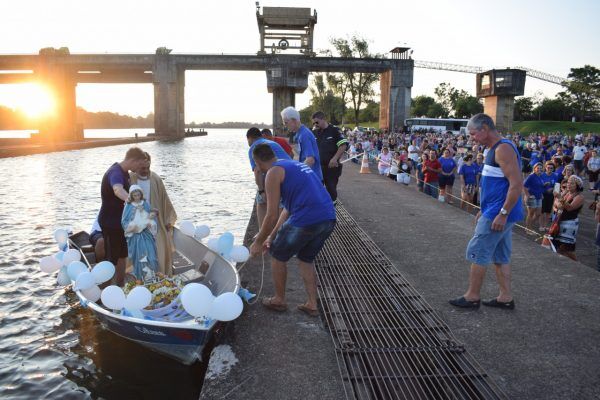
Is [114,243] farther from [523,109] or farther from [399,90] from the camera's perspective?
[523,109]

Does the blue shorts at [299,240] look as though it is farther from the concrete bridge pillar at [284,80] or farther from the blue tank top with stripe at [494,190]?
the concrete bridge pillar at [284,80]

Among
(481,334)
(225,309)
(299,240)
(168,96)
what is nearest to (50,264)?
(225,309)

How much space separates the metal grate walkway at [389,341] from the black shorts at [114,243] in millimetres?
2705

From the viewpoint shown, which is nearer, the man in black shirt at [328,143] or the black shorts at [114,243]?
the black shorts at [114,243]

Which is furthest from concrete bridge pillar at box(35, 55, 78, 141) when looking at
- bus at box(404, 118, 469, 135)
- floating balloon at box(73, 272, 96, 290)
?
floating balloon at box(73, 272, 96, 290)

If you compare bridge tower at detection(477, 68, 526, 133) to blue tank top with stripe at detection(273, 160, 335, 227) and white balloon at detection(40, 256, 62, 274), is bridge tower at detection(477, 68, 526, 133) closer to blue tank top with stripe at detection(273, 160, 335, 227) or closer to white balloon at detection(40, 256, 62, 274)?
blue tank top with stripe at detection(273, 160, 335, 227)

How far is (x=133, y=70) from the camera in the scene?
64.8m

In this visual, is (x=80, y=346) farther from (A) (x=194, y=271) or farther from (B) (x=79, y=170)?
(B) (x=79, y=170)

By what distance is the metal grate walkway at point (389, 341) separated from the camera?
3.74 metres

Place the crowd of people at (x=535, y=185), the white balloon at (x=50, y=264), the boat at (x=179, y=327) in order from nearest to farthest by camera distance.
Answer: the boat at (x=179, y=327) → the white balloon at (x=50, y=264) → the crowd of people at (x=535, y=185)

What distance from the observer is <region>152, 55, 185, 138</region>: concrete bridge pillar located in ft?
200

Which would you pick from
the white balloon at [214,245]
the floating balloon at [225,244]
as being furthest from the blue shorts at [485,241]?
the white balloon at [214,245]

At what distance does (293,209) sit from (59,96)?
69.7 metres

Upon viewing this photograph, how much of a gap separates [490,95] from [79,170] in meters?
49.5
